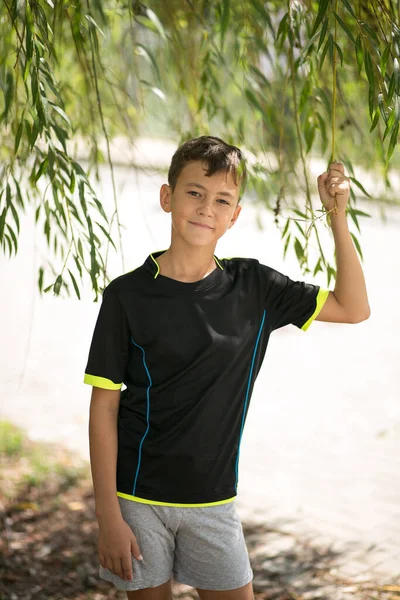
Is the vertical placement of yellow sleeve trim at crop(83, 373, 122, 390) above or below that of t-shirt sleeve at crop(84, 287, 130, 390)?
below

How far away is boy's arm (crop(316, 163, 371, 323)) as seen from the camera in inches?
72.2

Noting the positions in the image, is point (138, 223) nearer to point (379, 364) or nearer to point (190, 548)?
point (379, 364)

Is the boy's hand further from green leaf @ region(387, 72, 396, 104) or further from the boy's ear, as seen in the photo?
green leaf @ region(387, 72, 396, 104)

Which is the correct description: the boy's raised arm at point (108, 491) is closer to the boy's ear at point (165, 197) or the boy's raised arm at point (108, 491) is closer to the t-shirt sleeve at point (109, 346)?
the t-shirt sleeve at point (109, 346)

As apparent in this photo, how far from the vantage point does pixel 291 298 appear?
1930mm

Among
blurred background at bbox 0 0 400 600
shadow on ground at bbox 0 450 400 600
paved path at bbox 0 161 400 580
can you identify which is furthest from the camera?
paved path at bbox 0 161 400 580

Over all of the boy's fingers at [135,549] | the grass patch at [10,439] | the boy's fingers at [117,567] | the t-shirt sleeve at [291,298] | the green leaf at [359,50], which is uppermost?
the green leaf at [359,50]

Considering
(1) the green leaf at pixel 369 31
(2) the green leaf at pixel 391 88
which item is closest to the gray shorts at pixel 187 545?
(2) the green leaf at pixel 391 88

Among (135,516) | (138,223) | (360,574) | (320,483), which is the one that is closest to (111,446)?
(135,516)

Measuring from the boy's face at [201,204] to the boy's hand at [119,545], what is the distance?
2.03 ft

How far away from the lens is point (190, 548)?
1835 mm

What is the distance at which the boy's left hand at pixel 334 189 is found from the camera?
1.83m

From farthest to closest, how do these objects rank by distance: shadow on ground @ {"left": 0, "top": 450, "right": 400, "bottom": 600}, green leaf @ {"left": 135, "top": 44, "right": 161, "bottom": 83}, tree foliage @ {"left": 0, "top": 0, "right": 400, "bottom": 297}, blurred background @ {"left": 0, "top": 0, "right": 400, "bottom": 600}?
shadow on ground @ {"left": 0, "top": 450, "right": 400, "bottom": 600} < green leaf @ {"left": 135, "top": 44, "right": 161, "bottom": 83} < blurred background @ {"left": 0, "top": 0, "right": 400, "bottom": 600} < tree foliage @ {"left": 0, "top": 0, "right": 400, "bottom": 297}

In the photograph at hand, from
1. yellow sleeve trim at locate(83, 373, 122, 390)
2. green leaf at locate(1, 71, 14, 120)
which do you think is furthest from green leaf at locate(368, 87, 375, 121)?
green leaf at locate(1, 71, 14, 120)
